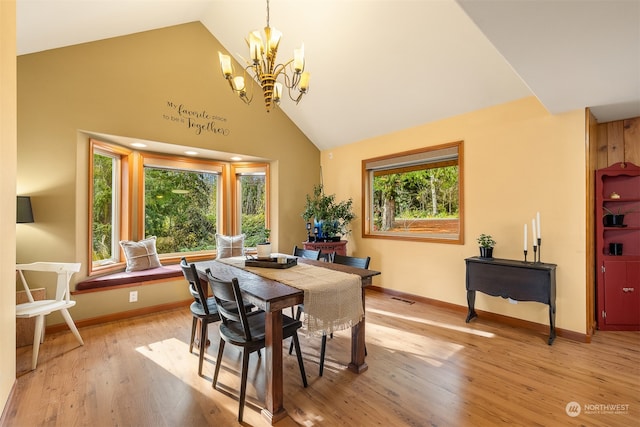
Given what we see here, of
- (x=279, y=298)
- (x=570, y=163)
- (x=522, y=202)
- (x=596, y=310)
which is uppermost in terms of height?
(x=570, y=163)

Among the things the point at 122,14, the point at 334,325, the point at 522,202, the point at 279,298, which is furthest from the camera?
the point at 522,202

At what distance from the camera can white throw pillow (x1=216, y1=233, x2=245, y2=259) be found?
4.57 meters

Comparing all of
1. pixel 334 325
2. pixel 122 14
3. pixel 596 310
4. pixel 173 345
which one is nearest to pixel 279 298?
pixel 334 325

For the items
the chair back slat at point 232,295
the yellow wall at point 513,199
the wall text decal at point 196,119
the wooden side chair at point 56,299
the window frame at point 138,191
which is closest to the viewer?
the chair back slat at point 232,295

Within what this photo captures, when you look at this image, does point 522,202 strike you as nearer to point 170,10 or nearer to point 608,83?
point 608,83

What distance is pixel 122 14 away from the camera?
296cm

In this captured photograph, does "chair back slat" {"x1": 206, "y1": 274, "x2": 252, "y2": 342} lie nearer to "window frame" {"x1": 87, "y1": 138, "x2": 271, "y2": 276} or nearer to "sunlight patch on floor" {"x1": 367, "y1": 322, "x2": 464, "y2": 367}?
"sunlight patch on floor" {"x1": 367, "y1": 322, "x2": 464, "y2": 367}

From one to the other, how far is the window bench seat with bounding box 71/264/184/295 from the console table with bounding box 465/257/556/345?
3641 millimetres

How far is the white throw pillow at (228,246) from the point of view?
4.57 metres

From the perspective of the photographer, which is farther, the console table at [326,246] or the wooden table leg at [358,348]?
the console table at [326,246]

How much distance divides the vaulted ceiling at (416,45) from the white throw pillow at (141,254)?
90.0 inches

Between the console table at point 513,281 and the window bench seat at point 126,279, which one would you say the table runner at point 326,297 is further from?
the window bench seat at point 126,279

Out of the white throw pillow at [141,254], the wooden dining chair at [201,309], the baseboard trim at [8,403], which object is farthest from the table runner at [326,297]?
the white throw pillow at [141,254]

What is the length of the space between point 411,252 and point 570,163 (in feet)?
6.65
